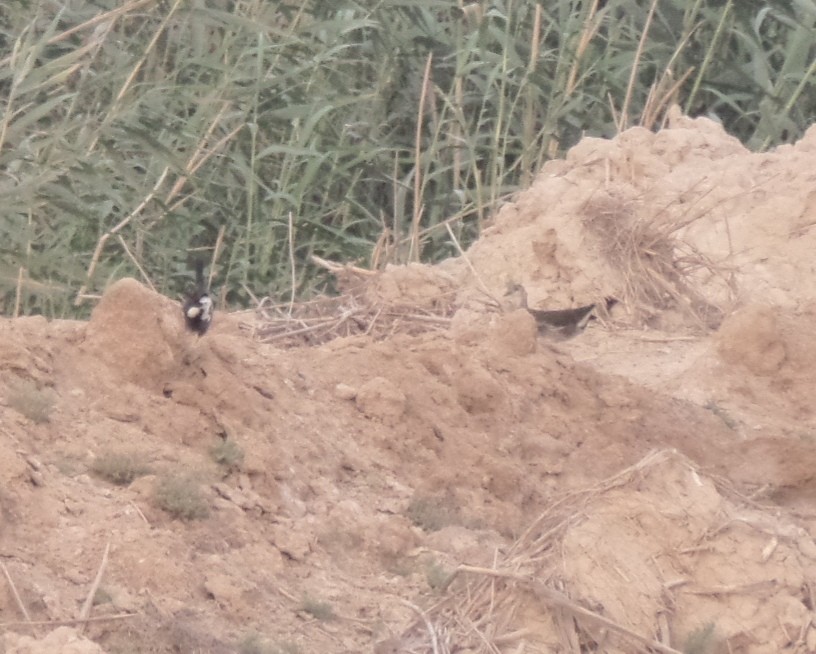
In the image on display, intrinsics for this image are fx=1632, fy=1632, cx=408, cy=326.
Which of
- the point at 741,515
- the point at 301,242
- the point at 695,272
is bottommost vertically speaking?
the point at 301,242

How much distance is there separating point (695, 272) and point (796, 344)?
36.5 inches

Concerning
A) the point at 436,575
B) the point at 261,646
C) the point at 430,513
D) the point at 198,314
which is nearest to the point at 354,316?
the point at 198,314

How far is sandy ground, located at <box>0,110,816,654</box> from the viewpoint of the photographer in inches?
151

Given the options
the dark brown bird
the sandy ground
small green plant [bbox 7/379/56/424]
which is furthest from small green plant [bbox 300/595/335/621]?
the dark brown bird

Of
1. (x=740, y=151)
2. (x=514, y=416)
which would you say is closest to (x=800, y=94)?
(x=740, y=151)

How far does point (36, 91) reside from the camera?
20.5ft

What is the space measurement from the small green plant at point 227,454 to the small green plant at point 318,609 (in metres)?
0.56

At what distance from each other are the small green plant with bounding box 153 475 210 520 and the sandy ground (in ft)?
0.06

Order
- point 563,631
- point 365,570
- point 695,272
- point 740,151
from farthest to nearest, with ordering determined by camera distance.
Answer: point 740,151
point 695,272
point 365,570
point 563,631

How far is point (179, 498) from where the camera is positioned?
4.03 metres

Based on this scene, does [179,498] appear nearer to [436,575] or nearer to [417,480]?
[436,575]

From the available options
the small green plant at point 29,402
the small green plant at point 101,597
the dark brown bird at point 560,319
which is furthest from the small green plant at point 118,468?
the dark brown bird at point 560,319

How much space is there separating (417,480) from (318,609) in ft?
3.20

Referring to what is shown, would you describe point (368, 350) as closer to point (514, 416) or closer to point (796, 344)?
point (514, 416)
